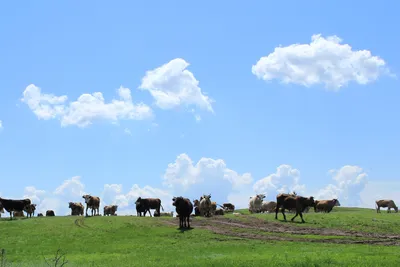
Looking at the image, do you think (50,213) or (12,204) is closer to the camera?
(12,204)

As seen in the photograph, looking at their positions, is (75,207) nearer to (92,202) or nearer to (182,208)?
(92,202)

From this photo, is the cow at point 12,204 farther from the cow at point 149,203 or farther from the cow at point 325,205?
the cow at point 325,205

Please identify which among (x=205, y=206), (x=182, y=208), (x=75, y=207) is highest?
(x=75, y=207)

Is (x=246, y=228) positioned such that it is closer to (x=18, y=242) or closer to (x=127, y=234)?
(x=127, y=234)

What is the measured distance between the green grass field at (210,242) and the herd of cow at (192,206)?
6.16ft

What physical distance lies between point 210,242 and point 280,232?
810 centimetres

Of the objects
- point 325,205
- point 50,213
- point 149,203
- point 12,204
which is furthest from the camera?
point 50,213

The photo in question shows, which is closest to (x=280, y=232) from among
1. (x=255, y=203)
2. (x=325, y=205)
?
(x=255, y=203)

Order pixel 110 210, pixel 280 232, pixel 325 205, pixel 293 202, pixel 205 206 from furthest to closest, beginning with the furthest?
pixel 110 210 → pixel 325 205 → pixel 205 206 → pixel 293 202 → pixel 280 232

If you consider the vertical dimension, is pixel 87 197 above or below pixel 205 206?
above

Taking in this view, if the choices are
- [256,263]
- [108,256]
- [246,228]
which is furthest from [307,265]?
[246,228]

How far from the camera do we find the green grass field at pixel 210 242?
77.8 feet

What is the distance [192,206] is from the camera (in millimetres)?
42031

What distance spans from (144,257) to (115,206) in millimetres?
49198
